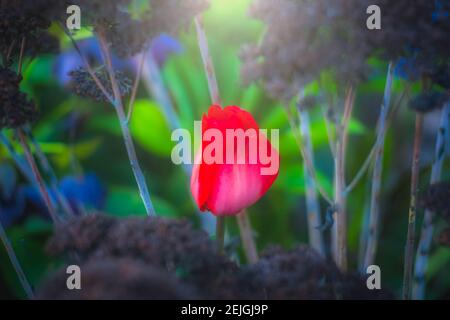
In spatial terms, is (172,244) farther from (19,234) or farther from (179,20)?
(19,234)

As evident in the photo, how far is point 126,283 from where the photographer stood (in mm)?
492

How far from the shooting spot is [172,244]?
535 millimetres

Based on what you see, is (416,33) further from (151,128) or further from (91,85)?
(151,128)

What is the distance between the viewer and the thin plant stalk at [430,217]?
68cm

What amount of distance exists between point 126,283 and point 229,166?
0.15 m

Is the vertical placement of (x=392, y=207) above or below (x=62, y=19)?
below

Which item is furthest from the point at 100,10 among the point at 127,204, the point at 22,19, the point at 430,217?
the point at 127,204

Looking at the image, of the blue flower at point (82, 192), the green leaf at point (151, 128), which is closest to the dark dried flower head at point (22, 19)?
the blue flower at point (82, 192)

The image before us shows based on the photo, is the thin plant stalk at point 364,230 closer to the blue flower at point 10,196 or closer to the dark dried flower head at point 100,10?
the dark dried flower head at point 100,10

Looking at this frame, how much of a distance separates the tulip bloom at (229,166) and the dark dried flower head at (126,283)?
0.10 m

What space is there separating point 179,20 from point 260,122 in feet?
1.83

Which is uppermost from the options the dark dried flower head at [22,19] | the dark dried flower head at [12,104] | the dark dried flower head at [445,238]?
the dark dried flower head at [22,19]
